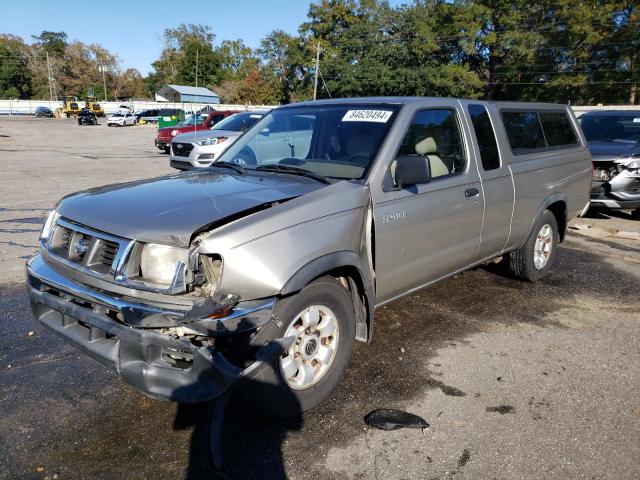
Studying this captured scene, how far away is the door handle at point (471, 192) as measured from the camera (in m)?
4.25

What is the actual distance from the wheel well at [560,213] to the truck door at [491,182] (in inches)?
47.9

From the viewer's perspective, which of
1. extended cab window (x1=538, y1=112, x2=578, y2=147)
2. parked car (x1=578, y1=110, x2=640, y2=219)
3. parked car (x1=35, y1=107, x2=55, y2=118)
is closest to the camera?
extended cab window (x1=538, y1=112, x2=578, y2=147)

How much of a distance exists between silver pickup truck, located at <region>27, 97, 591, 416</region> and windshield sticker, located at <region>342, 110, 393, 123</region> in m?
0.01

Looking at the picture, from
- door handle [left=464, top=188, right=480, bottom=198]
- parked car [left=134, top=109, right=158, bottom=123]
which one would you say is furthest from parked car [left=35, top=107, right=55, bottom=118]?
door handle [left=464, top=188, right=480, bottom=198]

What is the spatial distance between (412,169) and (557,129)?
10.4 feet

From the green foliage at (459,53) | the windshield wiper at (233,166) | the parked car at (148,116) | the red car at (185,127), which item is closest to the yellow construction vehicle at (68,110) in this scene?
the parked car at (148,116)

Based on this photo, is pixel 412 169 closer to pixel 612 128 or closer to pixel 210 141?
pixel 612 128

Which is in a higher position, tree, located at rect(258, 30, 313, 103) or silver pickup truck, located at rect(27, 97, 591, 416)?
tree, located at rect(258, 30, 313, 103)

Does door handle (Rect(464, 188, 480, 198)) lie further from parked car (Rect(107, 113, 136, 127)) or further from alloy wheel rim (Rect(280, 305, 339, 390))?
parked car (Rect(107, 113, 136, 127))

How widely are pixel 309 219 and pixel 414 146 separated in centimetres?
133

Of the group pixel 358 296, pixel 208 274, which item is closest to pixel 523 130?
pixel 358 296

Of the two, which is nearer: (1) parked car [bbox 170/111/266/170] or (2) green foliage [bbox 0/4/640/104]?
(1) parked car [bbox 170/111/266/170]

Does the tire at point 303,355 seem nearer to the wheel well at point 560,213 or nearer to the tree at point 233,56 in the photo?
the wheel well at point 560,213

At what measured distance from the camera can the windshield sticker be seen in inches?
153
